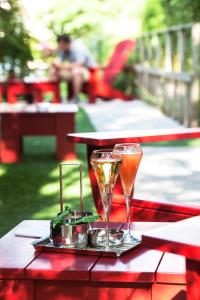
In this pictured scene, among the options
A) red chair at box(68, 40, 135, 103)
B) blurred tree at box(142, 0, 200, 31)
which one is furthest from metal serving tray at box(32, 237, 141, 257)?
red chair at box(68, 40, 135, 103)

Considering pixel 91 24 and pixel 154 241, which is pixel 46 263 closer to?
pixel 154 241

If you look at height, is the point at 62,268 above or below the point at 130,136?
below

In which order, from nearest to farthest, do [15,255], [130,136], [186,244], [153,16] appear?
[186,244] → [15,255] → [130,136] → [153,16]

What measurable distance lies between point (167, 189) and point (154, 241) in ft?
13.2

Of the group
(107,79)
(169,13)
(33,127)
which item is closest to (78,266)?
(33,127)

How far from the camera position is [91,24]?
22.7 meters

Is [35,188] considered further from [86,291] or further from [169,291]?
[169,291]

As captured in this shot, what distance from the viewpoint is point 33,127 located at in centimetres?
787

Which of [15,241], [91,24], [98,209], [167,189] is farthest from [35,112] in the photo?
[91,24]

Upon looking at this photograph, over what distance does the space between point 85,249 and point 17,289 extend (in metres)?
0.27

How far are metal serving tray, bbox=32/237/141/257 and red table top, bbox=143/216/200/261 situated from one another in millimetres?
489

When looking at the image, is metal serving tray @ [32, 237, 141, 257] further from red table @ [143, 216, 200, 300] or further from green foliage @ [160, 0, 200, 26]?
green foliage @ [160, 0, 200, 26]

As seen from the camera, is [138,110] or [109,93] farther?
[109,93]

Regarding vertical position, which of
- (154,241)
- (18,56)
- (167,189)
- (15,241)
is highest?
(18,56)
